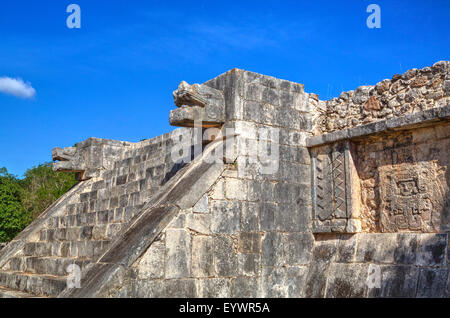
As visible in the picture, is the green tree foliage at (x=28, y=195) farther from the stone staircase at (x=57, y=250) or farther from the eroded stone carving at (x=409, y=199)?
the eroded stone carving at (x=409, y=199)

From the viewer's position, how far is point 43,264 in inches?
310

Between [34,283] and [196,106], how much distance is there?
3.96 metres

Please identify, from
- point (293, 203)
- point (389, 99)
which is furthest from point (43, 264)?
point (389, 99)

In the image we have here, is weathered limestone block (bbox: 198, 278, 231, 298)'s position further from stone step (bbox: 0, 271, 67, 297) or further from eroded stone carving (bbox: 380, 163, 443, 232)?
stone step (bbox: 0, 271, 67, 297)

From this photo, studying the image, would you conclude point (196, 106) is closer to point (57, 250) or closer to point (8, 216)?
point (57, 250)

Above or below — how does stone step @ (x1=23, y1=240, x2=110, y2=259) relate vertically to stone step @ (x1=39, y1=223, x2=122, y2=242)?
below

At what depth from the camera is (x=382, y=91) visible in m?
5.71

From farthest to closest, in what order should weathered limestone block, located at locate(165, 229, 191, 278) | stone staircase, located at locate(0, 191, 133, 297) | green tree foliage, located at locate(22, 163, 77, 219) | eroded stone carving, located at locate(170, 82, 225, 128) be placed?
green tree foliage, located at locate(22, 163, 77, 219)
stone staircase, located at locate(0, 191, 133, 297)
eroded stone carving, located at locate(170, 82, 225, 128)
weathered limestone block, located at locate(165, 229, 191, 278)

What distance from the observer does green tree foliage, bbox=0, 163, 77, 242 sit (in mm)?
17078

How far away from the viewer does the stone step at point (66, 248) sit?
730cm

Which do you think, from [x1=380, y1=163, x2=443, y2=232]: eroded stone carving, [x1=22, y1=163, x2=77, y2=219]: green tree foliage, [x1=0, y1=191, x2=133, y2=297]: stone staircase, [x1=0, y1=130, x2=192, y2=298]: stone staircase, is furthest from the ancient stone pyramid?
[x1=22, y1=163, x2=77, y2=219]: green tree foliage

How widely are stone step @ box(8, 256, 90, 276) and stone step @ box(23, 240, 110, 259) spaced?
234 mm

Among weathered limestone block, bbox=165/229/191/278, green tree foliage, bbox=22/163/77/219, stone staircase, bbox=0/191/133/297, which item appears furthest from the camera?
green tree foliage, bbox=22/163/77/219
